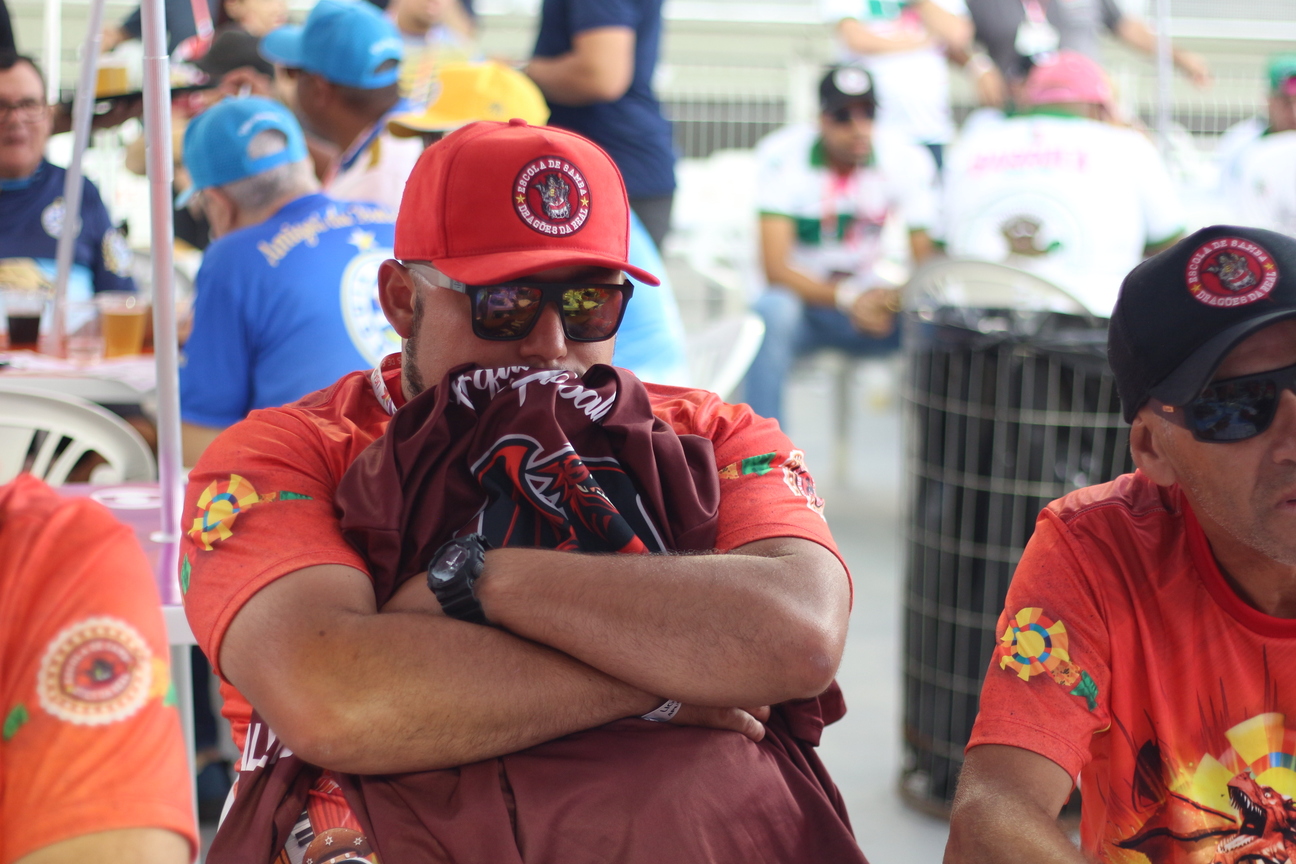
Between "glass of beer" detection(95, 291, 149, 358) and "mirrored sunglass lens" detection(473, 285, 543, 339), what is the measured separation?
1890mm

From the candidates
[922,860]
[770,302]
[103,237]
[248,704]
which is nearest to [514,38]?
[770,302]

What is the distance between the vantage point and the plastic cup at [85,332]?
324cm

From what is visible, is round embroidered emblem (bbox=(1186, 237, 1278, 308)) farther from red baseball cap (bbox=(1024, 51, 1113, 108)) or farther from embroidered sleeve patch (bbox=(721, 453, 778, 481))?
red baseball cap (bbox=(1024, 51, 1113, 108))

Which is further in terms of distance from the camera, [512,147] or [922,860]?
[922,860]

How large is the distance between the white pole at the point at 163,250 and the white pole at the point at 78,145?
1.42 feet

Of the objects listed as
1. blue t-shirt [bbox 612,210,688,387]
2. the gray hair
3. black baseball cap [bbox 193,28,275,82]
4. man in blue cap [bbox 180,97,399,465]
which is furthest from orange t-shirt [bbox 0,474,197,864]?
black baseball cap [bbox 193,28,275,82]

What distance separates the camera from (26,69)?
3979mm

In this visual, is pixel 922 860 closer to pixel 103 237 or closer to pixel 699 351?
pixel 699 351

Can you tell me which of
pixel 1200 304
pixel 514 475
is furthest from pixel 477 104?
pixel 1200 304

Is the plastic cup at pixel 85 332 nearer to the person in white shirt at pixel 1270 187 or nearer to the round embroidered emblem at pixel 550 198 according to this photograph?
the round embroidered emblem at pixel 550 198

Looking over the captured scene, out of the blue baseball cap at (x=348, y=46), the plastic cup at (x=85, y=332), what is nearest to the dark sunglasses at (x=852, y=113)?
the blue baseball cap at (x=348, y=46)

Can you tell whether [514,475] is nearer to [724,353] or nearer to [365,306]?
[365,306]

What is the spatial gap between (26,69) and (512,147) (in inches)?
115

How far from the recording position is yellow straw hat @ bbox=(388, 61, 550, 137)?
350 cm
